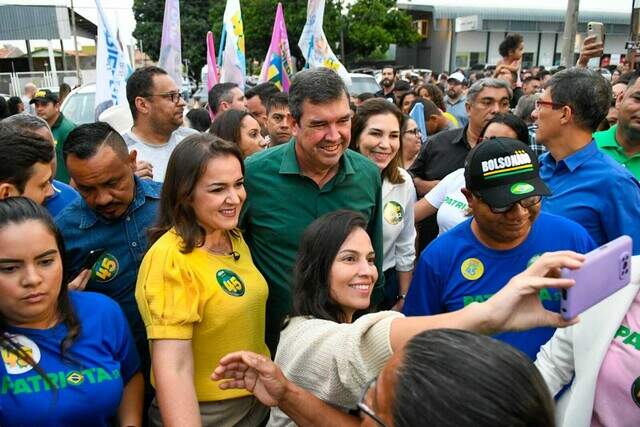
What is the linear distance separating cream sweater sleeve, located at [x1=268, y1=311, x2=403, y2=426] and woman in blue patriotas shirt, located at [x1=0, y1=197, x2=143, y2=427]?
64 cm

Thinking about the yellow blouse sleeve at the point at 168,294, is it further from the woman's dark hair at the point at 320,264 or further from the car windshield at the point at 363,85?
the car windshield at the point at 363,85

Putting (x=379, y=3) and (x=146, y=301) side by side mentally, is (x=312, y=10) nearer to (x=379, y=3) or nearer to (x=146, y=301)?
(x=146, y=301)

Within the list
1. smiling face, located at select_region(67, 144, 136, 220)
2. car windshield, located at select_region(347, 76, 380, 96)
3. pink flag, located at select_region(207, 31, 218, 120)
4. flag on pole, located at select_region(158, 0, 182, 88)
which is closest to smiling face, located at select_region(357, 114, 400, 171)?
smiling face, located at select_region(67, 144, 136, 220)

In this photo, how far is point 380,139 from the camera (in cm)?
345

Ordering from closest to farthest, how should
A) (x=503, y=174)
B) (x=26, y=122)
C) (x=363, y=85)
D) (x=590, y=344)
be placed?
1. (x=590, y=344)
2. (x=503, y=174)
3. (x=26, y=122)
4. (x=363, y=85)

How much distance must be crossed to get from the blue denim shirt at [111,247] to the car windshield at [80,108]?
7181 millimetres

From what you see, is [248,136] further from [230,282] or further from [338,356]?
[338,356]

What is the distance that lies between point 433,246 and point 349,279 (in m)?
0.48

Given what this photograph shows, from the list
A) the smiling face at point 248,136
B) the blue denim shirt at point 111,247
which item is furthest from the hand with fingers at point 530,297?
the smiling face at point 248,136

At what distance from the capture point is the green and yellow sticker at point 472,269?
216cm

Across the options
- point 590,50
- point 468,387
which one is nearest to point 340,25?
point 590,50

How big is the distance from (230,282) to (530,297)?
1035mm

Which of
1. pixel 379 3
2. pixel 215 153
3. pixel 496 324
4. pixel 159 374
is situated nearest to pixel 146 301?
pixel 159 374

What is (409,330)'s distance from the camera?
56.1 inches
